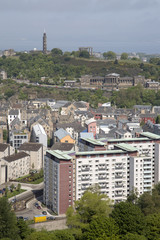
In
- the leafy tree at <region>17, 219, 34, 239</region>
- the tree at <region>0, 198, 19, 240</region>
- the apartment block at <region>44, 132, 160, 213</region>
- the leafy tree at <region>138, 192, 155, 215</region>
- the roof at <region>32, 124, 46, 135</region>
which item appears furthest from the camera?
the roof at <region>32, 124, 46, 135</region>

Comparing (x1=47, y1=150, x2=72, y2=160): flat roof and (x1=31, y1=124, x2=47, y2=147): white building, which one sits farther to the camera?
(x1=31, y1=124, x2=47, y2=147): white building

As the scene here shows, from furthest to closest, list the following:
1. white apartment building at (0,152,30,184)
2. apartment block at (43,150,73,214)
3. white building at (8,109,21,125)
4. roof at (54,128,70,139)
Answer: white building at (8,109,21,125), roof at (54,128,70,139), white apartment building at (0,152,30,184), apartment block at (43,150,73,214)

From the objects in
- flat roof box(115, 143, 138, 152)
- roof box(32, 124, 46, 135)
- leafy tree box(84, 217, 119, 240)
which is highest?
flat roof box(115, 143, 138, 152)

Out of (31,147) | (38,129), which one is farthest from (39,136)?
(31,147)

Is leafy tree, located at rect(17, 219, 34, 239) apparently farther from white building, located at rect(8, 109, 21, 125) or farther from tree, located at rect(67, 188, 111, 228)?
white building, located at rect(8, 109, 21, 125)

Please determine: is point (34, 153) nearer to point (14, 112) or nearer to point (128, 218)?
point (14, 112)

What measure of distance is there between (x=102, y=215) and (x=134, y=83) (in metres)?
47.3

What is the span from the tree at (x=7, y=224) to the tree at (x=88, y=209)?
318 centimetres

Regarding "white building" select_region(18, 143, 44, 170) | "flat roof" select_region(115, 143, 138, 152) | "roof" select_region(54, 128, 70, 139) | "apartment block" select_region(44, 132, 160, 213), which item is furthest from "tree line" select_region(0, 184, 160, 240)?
"roof" select_region(54, 128, 70, 139)

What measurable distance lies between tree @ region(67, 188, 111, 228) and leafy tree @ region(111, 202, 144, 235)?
86cm

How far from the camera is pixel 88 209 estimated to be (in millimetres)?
27625

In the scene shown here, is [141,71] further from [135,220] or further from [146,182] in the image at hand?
[135,220]

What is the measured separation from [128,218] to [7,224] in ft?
19.5

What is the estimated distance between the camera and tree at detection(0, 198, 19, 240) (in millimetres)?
24641
